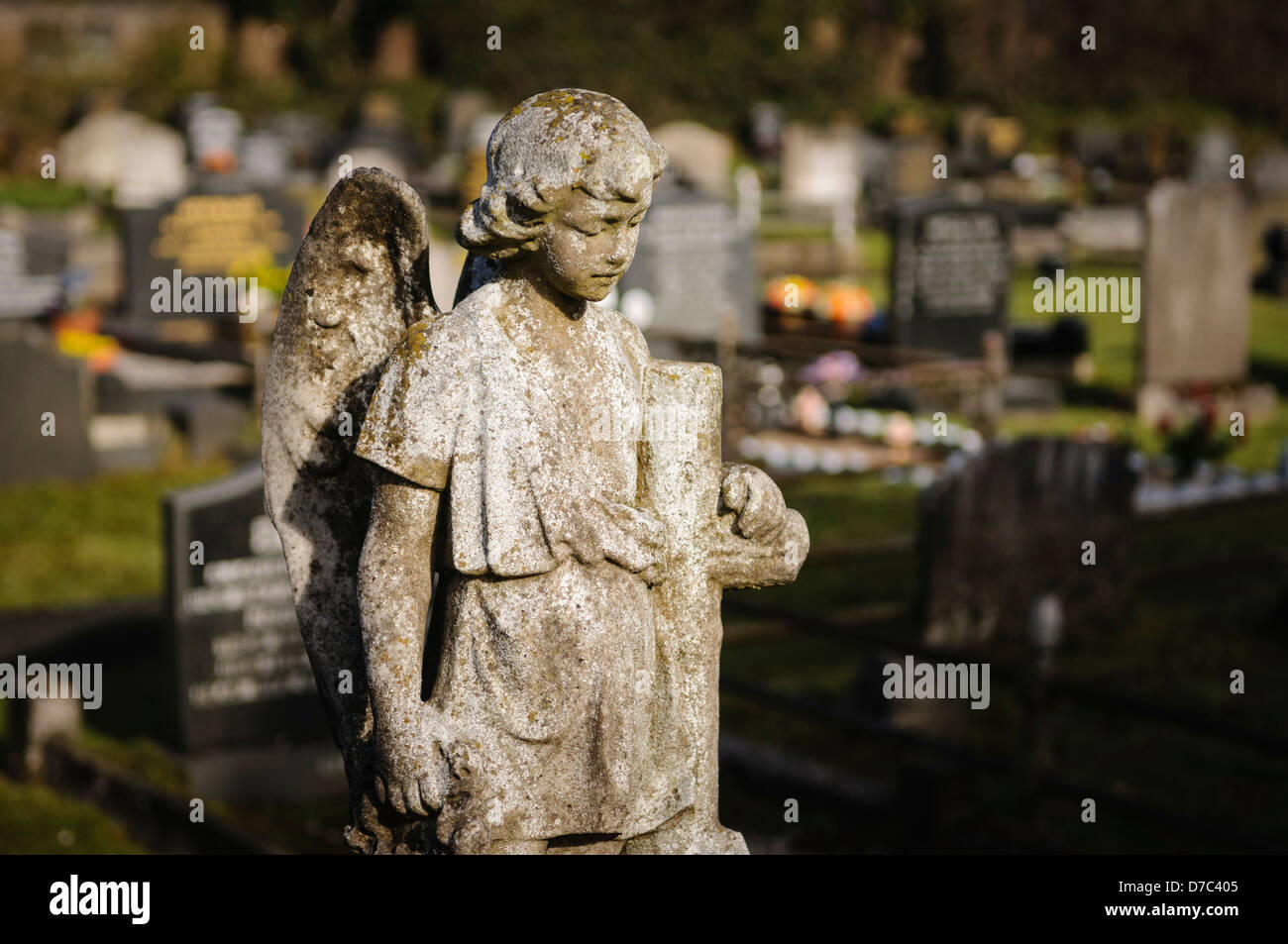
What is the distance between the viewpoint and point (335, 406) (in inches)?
127

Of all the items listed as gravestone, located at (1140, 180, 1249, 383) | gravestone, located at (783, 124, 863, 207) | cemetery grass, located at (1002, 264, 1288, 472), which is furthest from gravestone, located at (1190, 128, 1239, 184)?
gravestone, located at (1140, 180, 1249, 383)

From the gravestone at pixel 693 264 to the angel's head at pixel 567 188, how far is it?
515 inches

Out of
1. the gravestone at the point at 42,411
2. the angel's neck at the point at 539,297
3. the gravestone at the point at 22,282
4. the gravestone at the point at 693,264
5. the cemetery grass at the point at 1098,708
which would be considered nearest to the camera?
the angel's neck at the point at 539,297

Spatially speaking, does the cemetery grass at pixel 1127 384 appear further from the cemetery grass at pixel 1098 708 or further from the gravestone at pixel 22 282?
the gravestone at pixel 22 282

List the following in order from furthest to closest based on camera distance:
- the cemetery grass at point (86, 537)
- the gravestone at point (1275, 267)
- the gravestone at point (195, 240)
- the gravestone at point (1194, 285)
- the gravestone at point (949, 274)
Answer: the gravestone at point (1275, 267) < the gravestone at point (195, 240) < the gravestone at point (949, 274) < the gravestone at point (1194, 285) < the cemetery grass at point (86, 537)

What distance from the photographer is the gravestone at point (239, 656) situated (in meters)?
7.66

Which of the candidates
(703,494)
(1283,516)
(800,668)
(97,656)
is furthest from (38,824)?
(1283,516)

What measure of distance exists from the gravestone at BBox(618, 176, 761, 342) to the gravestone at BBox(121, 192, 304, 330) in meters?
4.49

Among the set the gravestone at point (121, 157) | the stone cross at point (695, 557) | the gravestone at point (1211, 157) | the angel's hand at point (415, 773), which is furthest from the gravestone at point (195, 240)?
the gravestone at point (1211, 157)

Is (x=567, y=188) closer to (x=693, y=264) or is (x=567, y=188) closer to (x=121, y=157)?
(x=693, y=264)

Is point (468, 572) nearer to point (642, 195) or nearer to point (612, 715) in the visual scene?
point (612, 715)

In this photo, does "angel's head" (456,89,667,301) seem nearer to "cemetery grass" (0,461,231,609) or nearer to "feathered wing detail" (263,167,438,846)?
"feathered wing detail" (263,167,438,846)

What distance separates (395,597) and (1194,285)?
14.9 m

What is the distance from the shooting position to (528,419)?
2902 millimetres
